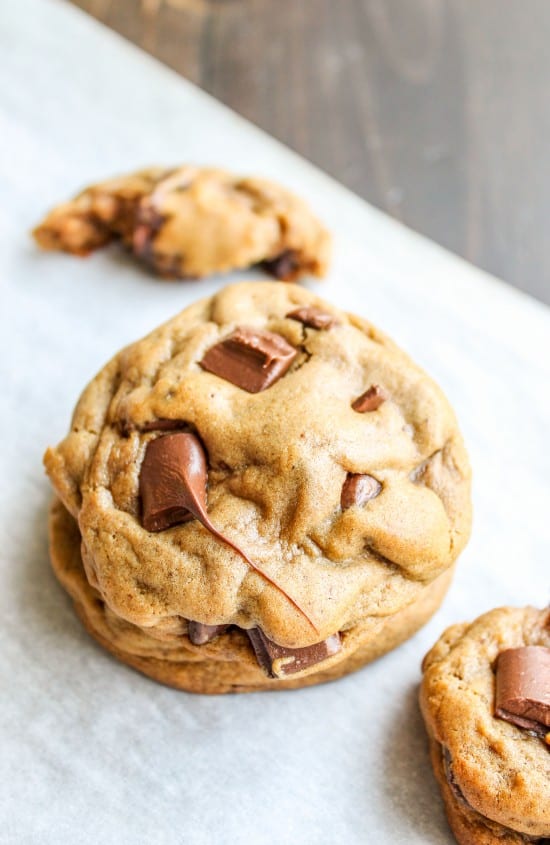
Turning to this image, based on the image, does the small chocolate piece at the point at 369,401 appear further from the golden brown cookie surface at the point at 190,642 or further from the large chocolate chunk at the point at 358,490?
the golden brown cookie surface at the point at 190,642

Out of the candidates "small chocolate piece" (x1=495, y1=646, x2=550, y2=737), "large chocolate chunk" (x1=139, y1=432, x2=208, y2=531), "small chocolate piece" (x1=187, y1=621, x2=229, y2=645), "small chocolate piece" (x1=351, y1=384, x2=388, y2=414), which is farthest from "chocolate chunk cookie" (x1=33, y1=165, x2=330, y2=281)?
"small chocolate piece" (x1=495, y1=646, x2=550, y2=737)

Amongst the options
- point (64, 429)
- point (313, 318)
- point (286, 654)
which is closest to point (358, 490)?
point (286, 654)

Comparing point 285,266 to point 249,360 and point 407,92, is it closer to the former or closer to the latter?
point 249,360

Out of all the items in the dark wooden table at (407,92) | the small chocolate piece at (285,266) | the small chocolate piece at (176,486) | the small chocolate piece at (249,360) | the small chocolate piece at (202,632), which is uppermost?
the dark wooden table at (407,92)

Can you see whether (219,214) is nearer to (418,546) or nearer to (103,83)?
(103,83)

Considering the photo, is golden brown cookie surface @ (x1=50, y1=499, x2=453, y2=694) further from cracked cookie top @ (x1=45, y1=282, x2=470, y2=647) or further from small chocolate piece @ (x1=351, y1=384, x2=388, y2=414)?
small chocolate piece @ (x1=351, y1=384, x2=388, y2=414)

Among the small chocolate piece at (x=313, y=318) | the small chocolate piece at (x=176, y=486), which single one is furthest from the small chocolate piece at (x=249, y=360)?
the small chocolate piece at (x=176, y=486)
